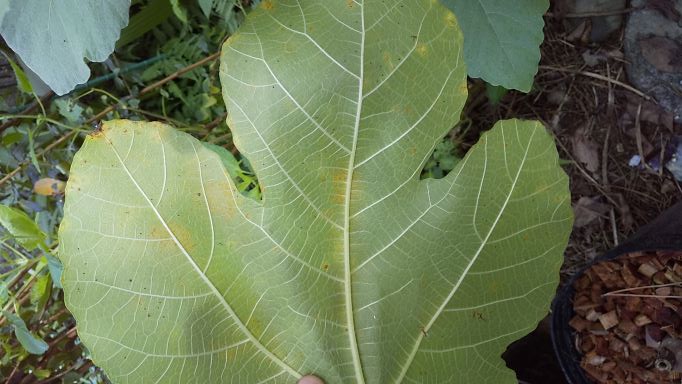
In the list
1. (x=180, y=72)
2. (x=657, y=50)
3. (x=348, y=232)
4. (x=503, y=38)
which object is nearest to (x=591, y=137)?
(x=657, y=50)

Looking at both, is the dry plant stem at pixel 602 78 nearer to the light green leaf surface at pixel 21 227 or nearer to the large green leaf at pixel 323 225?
the large green leaf at pixel 323 225

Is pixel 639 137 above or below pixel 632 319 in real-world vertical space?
above

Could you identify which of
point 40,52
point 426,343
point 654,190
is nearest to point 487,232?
point 426,343

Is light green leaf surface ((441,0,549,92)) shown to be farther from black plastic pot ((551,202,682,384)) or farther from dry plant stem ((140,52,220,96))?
dry plant stem ((140,52,220,96))

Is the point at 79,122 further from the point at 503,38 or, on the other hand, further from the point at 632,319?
the point at 632,319

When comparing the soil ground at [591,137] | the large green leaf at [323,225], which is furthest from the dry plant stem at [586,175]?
the large green leaf at [323,225]

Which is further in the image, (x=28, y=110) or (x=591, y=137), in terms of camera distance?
(x=591, y=137)

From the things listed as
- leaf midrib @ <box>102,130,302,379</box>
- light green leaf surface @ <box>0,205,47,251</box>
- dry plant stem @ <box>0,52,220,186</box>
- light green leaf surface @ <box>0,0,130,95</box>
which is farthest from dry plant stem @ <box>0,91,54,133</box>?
leaf midrib @ <box>102,130,302,379</box>
